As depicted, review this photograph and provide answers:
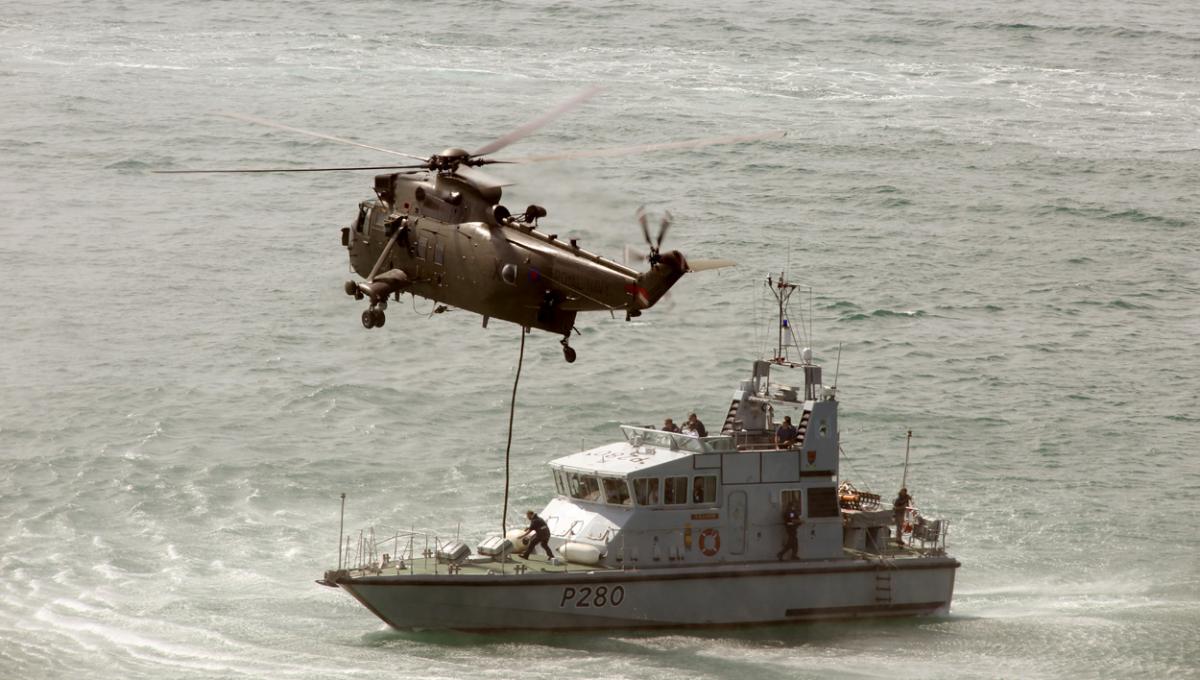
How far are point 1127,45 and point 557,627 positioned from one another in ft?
242

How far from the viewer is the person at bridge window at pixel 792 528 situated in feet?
132

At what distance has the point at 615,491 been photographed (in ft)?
129

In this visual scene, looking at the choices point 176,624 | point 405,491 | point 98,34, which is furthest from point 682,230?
point 98,34

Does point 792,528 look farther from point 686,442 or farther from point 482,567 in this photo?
point 482,567

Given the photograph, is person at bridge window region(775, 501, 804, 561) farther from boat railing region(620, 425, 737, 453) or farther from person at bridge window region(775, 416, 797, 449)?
boat railing region(620, 425, 737, 453)

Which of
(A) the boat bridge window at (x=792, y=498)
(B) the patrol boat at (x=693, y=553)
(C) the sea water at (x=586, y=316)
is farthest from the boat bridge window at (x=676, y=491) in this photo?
(C) the sea water at (x=586, y=316)

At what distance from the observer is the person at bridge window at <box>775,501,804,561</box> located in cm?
4012

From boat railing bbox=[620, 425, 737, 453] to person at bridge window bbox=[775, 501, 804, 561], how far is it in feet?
6.01

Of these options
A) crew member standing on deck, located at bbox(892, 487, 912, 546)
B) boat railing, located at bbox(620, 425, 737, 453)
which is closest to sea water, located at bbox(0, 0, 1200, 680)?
crew member standing on deck, located at bbox(892, 487, 912, 546)

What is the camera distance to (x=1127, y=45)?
10156 cm

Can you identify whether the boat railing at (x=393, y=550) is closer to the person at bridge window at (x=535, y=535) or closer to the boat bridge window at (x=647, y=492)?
the person at bridge window at (x=535, y=535)

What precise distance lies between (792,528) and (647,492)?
3.45 meters

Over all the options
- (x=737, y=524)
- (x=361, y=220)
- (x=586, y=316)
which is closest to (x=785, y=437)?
(x=737, y=524)

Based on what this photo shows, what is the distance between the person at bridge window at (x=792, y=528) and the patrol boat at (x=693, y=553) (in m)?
0.08
